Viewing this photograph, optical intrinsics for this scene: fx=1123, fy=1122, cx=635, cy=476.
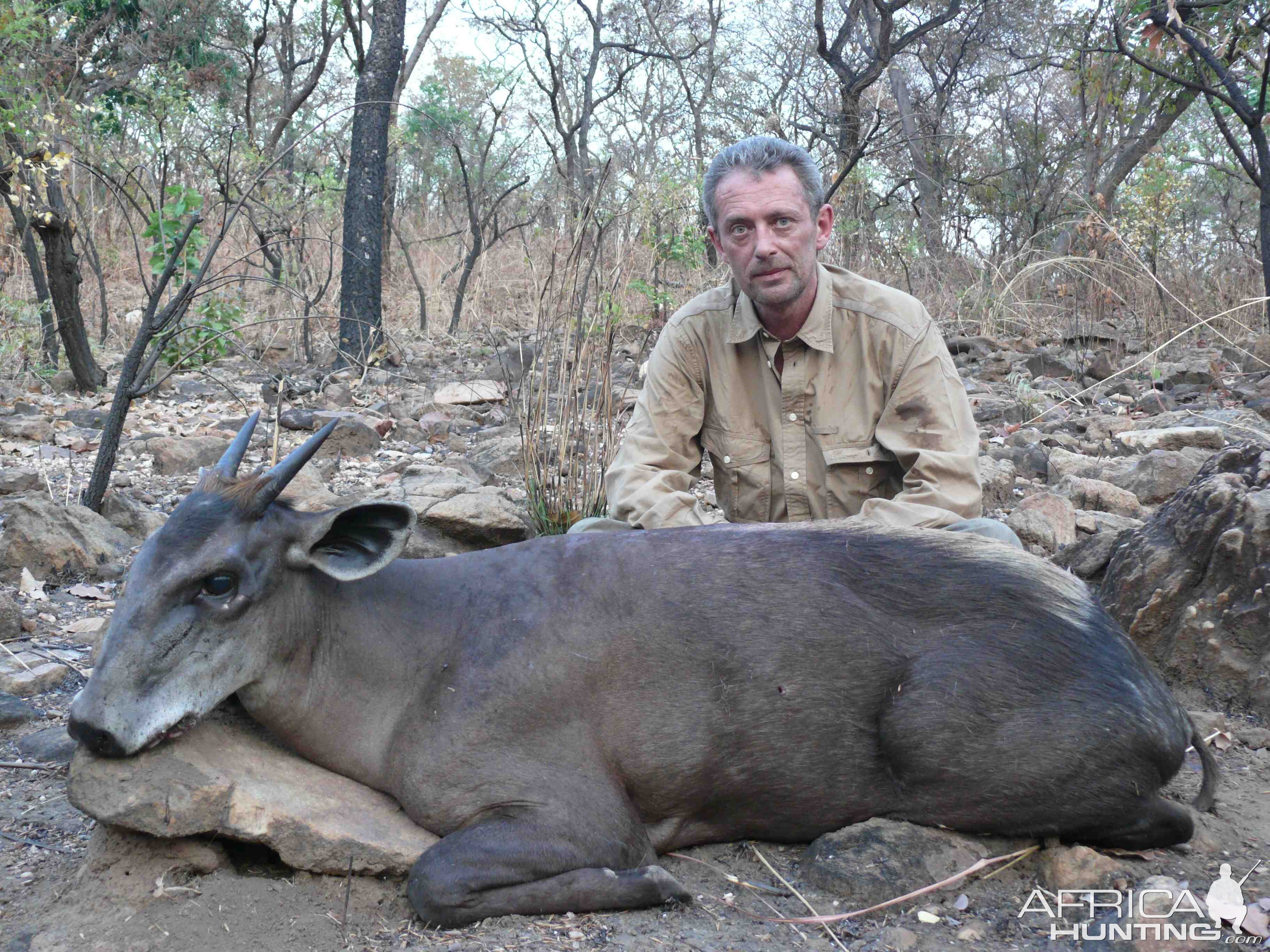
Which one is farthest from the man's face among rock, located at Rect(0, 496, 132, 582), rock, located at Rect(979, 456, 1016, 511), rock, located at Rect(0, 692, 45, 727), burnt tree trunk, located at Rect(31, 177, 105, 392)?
burnt tree trunk, located at Rect(31, 177, 105, 392)

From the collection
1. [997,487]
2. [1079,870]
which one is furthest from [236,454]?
[997,487]

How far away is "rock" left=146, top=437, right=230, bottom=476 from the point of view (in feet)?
23.3

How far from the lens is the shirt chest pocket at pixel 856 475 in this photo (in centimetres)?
448

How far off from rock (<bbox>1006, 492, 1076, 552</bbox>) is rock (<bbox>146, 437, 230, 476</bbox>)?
4.74 meters

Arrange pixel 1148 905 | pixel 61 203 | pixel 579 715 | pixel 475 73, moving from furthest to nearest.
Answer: pixel 475 73 → pixel 61 203 → pixel 579 715 → pixel 1148 905

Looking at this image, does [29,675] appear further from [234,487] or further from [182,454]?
[182,454]

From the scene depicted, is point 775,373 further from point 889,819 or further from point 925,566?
point 889,819

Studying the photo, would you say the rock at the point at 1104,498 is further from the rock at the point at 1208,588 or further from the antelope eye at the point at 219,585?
the antelope eye at the point at 219,585

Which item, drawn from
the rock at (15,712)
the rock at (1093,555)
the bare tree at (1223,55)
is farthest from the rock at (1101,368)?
the rock at (15,712)

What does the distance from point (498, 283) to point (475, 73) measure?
14.0 m

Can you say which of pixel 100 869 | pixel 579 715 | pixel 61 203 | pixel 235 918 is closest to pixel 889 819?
pixel 579 715

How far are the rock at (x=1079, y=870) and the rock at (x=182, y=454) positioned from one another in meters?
5.56

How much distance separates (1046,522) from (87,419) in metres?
6.82

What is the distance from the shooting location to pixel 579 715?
323 centimetres
